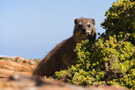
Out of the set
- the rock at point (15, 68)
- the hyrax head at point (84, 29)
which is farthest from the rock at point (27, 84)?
the rock at point (15, 68)

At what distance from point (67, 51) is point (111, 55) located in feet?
10.9

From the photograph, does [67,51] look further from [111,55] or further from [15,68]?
[15,68]

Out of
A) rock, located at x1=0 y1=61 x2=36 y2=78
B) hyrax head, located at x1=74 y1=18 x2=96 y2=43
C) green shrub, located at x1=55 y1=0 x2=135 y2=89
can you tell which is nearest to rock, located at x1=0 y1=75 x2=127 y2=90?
green shrub, located at x1=55 y1=0 x2=135 y2=89

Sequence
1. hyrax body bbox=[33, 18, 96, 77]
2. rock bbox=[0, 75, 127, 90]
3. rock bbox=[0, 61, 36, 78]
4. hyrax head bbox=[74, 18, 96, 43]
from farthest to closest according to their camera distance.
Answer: rock bbox=[0, 61, 36, 78] → hyrax body bbox=[33, 18, 96, 77] → hyrax head bbox=[74, 18, 96, 43] → rock bbox=[0, 75, 127, 90]

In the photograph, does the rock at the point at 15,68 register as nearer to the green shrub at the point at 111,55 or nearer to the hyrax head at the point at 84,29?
the hyrax head at the point at 84,29

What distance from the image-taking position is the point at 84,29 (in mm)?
7277

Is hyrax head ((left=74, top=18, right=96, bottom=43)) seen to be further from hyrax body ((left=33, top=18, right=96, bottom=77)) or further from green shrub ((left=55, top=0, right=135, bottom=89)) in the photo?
green shrub ((left=55, top=0, right=135, bottom=89))

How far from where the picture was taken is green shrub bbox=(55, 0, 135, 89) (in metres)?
5.50

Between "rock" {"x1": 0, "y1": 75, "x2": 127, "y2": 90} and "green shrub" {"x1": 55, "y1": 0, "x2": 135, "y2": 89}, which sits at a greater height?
"green shrub" {"x1": 55, "y1": 0, "x2": 135, "y2": 89}

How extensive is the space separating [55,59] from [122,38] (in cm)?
425

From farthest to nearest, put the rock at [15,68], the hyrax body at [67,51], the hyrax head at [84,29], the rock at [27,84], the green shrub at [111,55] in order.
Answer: the rock at [15,68]
the hyrax body at [67,51]
the hyrax head at [84,29]
the green shrub at [111,55]
the rock at [27,84]

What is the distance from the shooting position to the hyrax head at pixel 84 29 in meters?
7.17

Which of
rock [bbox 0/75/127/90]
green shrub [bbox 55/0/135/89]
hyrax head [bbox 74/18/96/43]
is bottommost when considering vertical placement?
rock [bbox 0/75/127/90]

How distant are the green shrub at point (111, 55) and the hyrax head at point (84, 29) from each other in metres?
0.46
